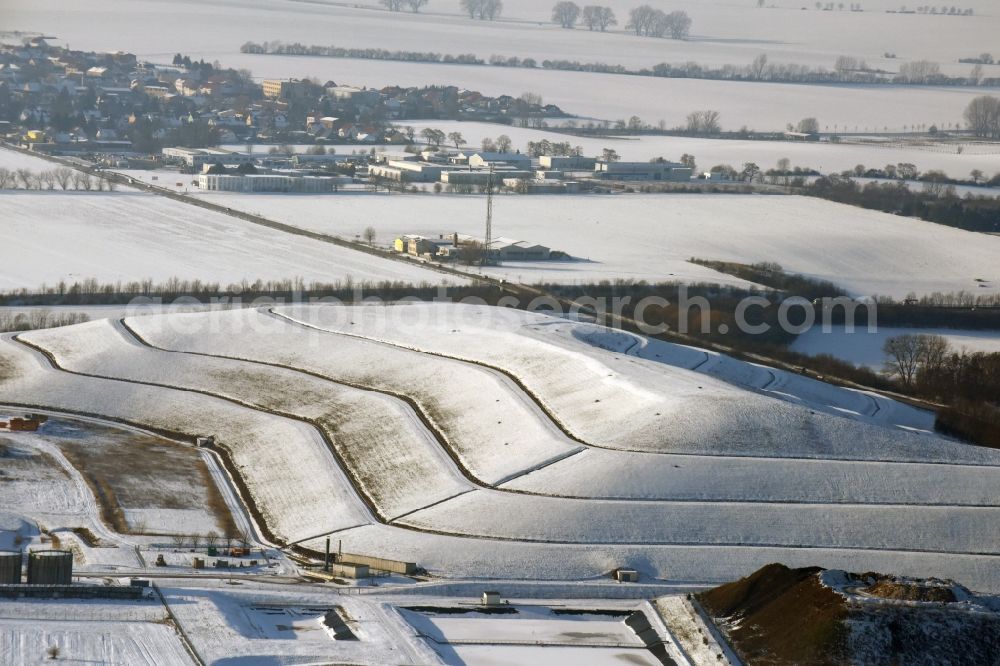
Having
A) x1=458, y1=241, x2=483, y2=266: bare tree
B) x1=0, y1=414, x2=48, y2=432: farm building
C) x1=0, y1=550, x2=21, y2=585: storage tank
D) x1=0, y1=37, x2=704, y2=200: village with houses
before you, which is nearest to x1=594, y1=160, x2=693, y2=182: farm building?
x1=0, y1=37, x2=704, y2=200: village with houses

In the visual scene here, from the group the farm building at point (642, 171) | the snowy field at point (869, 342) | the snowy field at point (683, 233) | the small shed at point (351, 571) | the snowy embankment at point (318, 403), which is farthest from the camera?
the farm building at point (642, 171)

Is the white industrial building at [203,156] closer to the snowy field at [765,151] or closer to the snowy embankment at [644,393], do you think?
the snowy field at [765,151]

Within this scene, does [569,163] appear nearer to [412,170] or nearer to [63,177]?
[412,170]

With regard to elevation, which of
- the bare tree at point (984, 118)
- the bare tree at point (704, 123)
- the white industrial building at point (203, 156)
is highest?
the bare tree at point (984, 118)

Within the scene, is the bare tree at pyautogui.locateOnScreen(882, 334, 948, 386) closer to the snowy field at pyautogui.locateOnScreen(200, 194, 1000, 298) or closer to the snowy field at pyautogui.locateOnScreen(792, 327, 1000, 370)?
the snowy field at pyautogui.locateOnScreen(792, 327, 1000, 370)

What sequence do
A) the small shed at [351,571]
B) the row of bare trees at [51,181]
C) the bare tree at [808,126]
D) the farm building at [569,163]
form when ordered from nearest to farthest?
the small shed at [351,571], the row of bare trees at [51,181], the farm building at [569,163], the bare tree at [808,126]

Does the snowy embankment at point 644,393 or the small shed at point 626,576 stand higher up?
the snowy embankment at point 644,393

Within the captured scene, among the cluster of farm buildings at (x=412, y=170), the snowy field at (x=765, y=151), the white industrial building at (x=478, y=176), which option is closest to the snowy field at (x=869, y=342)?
the cluster of farm buildings at (x=412, y=170)
